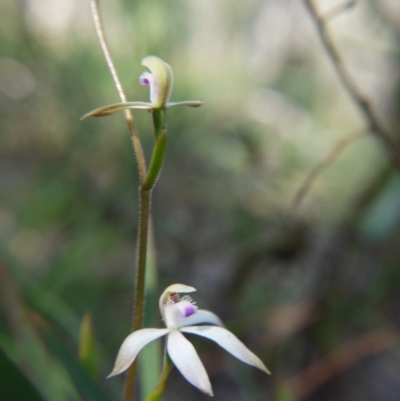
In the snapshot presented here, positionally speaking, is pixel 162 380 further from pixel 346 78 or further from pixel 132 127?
pixel 346 78

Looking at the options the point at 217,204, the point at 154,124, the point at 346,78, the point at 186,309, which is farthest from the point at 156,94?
the point at 217,204

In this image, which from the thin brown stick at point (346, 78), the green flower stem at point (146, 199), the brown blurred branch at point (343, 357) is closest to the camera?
the green flower stem at point (146, 199)

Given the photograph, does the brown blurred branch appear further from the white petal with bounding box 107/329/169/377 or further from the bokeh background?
the white petal with bounding box 107/329/169/377

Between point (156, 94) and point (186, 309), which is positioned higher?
point (156, 94)

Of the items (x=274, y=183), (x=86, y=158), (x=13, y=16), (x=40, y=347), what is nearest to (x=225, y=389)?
(x=274, y=183)

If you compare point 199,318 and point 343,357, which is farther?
point 343,357

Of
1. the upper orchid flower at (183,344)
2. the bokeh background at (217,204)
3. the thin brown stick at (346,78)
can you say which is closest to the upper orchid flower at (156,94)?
the upper orchid flower at (183,344)

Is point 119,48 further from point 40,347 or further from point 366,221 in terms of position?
point 40,347

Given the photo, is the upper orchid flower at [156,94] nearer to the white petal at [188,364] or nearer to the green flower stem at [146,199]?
the green flower stem at [146,199]
